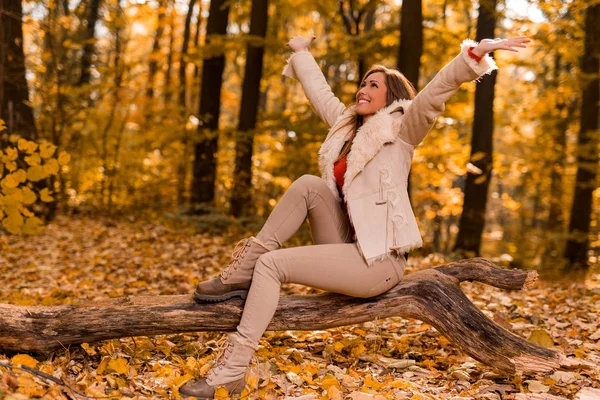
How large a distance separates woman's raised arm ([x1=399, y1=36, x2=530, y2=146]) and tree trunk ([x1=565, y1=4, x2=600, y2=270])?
22.9 ft

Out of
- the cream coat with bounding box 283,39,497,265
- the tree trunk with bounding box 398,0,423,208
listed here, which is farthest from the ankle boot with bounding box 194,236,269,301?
the tree trunk with bounding box 398,0,423,208

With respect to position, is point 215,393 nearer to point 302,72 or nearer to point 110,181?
point 302,72

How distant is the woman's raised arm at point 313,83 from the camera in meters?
3.82

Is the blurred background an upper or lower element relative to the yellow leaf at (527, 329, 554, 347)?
upper

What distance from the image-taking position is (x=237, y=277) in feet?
10.3

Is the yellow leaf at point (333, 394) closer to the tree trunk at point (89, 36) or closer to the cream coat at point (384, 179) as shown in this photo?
the cream coat at point (384, 179)

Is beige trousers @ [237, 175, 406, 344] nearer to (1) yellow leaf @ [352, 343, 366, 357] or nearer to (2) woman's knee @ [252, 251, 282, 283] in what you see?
(2) woman's knee @ [252, 251, 282, 283]

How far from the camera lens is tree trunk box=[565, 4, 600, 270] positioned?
29.5 feet

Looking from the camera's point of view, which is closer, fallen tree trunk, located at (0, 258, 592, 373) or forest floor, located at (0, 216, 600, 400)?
forest floor, located at (0, 216, 600, 400)

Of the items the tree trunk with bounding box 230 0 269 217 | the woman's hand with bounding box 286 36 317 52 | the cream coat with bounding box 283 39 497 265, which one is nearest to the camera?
the cream coat with bounding box 283 39 497 265

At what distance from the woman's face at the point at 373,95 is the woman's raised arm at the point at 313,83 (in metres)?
0.39

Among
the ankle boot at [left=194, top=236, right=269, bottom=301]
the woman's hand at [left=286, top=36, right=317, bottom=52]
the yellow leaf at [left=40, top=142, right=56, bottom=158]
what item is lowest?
the ankle boot at [left=194, top=236, right=269, bottom=301]

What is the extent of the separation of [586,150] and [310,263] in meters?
7.72

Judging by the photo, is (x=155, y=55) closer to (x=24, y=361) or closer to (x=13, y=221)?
(x=13, y=221)
